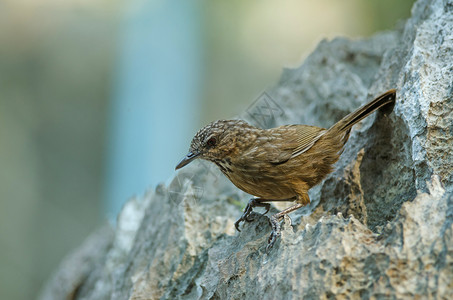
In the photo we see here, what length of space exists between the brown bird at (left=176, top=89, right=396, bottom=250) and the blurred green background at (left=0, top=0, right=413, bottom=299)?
4644 mm

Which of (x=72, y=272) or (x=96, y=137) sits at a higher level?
(x=96, y=137)

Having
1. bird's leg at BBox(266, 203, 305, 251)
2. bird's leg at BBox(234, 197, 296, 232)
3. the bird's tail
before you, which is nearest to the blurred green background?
bird's leg at BBox(234, 197, 296, 232)

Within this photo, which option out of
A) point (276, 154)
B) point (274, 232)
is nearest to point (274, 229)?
point (274, 232)

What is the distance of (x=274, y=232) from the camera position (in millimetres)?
2832

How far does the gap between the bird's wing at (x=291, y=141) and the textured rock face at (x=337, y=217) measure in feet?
1.07

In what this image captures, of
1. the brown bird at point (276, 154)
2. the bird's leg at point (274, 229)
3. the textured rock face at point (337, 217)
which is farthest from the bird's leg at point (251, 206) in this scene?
the bird's leg at point (274, 229)

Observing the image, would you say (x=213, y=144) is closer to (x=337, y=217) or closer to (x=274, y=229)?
(x=274, y=229)

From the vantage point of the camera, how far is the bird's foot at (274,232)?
8.83 ft

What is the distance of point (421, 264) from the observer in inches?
79.6

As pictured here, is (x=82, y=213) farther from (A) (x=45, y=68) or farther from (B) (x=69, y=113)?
(A) (x=45, y=68)

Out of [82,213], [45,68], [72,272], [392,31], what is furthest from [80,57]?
[392,31]

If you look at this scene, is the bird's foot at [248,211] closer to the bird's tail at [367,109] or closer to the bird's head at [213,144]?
the bird's head at [213,144]

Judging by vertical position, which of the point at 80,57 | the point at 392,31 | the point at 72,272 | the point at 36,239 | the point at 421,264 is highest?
the point at 80,57

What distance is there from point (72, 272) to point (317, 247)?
3598 mm
